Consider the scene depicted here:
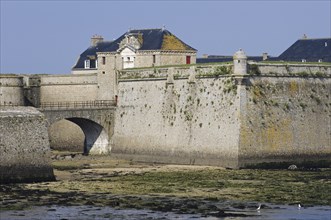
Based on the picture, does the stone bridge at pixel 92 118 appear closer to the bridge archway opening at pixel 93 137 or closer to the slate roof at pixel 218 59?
the bridge archway opening at pixel 93 137

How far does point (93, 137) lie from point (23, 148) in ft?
54.1

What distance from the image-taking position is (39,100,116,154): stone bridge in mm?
58312

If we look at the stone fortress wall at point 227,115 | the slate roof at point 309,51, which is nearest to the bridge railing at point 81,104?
the stone fortress wall at point 227,115

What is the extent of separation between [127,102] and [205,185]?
53.0 ft

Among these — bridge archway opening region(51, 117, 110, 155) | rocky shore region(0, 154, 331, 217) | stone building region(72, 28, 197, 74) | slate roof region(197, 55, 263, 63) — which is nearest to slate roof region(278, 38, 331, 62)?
slate roof region(197, 55, 263, 63)

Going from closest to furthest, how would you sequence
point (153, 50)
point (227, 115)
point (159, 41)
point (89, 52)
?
point (227, 115), point (153, 50), point (159, 41), point (89, 52)

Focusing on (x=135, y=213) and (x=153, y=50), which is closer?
(x=135, y=213)

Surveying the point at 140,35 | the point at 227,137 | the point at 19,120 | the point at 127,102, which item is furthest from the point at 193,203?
the point at 140,35

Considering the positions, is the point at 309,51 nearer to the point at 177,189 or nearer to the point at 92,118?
the point at 92,118

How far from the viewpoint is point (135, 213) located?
37219 millimetres

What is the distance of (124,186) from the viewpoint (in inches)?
1747

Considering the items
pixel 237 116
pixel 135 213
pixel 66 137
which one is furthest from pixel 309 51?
pixel 135 213

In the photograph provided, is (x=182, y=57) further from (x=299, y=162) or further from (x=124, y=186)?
(x=124, y=186)

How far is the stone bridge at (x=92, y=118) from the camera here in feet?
191
